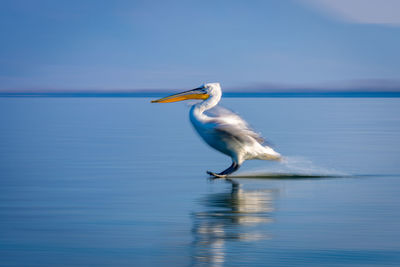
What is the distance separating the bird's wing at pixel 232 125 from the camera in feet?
25.8

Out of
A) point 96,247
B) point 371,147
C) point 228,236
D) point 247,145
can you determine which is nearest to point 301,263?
point 228,236

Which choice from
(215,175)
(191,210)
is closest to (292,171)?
(215,175)

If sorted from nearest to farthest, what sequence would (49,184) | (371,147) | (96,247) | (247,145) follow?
(96,247), (49,184), (247,145), (371,147)

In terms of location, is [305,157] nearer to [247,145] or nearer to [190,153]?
[190,153]

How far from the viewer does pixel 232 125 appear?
7.89 m

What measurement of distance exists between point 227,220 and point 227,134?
2.43m

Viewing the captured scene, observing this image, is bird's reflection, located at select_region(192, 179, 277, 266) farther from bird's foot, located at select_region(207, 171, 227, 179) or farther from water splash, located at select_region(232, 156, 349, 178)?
water splash, located at select_region(232, 156, 349, 178)

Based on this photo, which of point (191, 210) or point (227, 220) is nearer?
point (227, 220)

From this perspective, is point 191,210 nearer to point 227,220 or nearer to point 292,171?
point 227,220

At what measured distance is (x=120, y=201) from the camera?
6.45 meters

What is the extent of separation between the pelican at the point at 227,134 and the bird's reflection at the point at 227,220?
880 millimetres

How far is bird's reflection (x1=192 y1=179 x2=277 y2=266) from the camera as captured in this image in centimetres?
464

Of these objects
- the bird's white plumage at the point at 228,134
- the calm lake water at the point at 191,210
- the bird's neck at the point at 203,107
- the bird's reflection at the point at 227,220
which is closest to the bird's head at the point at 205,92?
the bird's neck at the point at 203,107

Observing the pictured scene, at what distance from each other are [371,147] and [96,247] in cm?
799
